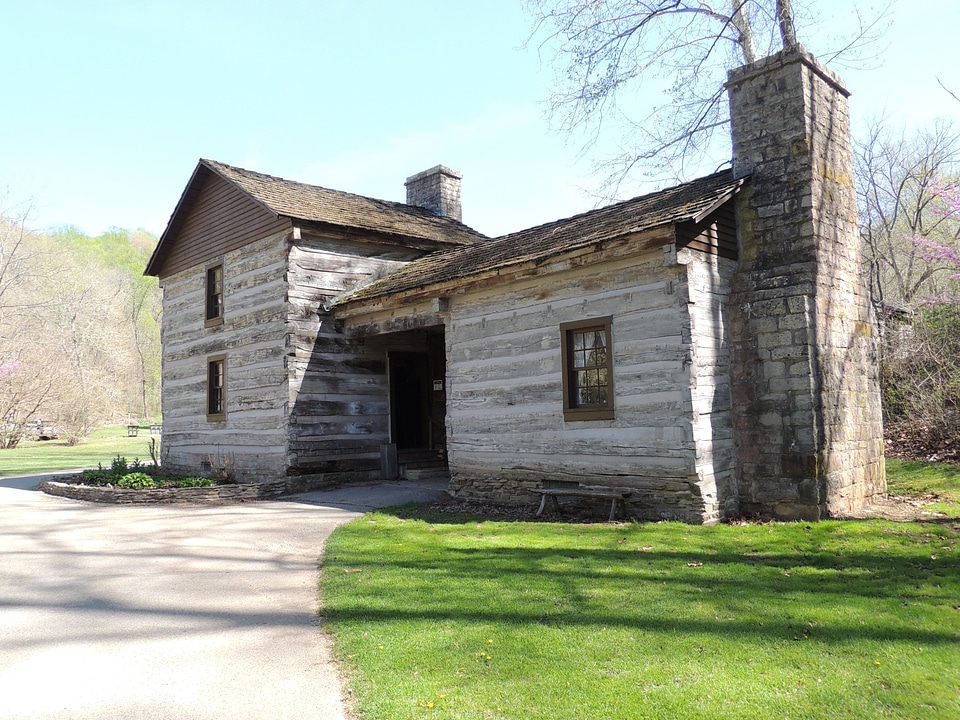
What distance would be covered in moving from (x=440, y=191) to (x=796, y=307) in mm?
11805

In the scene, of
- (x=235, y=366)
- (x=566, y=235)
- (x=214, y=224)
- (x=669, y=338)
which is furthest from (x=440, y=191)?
(x=669, y=338)

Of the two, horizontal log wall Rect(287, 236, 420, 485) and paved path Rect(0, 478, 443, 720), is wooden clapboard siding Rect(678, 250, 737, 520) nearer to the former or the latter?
paved path Rect(0, 478, 443, 720)

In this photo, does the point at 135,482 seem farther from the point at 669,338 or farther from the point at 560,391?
the point at 669,338

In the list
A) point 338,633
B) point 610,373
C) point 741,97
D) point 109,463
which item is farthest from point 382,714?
point 109,463

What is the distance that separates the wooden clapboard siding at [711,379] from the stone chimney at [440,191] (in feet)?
35.1

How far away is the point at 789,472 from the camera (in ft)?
29.7

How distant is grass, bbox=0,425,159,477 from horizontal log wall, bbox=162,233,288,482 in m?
3.57

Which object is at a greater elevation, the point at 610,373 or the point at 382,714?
the point at 610,373

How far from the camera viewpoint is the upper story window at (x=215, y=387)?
52.3 ft

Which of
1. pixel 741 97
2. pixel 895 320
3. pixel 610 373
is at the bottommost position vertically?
pixel 610 373

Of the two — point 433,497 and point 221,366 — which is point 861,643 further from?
point 221,366

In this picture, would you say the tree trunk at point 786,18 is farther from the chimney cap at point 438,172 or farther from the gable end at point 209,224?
the gable end at point 209,224

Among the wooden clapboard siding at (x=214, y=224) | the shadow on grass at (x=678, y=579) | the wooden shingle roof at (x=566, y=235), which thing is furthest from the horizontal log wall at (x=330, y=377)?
the shadow on grass at (x=678, y=579)

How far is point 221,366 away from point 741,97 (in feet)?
39.1
